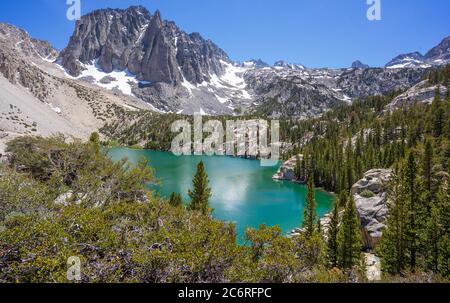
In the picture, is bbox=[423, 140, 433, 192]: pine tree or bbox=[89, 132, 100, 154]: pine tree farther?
bbox=[423, 140, 433, 192]: pine tree

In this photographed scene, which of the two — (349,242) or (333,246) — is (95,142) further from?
(349,242)

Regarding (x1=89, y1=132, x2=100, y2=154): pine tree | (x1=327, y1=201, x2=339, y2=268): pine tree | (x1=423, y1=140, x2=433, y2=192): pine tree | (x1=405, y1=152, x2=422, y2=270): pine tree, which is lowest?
(x1=327, y1=201, x2=339, y2=268): pine tree

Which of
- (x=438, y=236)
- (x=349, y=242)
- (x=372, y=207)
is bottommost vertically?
(x=349, y=242)

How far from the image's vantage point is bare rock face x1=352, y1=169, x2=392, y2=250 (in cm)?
4289

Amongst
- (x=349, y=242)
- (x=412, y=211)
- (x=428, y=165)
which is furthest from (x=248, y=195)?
(x=412, y=211)

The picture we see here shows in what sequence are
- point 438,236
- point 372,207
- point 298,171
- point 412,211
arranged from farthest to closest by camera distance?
point 298,171
point 372,207
point 412,211
point 438,236

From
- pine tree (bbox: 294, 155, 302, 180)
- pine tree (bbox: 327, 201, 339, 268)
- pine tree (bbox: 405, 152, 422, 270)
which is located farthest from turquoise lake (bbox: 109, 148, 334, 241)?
pine tree (bbox: 405, 152, 422, 270)

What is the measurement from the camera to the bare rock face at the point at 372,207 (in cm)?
4289

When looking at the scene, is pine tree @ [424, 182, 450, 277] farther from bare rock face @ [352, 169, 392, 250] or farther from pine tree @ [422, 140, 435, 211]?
pine tree @ [422, 140, 435, 211]

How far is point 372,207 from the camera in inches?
1810

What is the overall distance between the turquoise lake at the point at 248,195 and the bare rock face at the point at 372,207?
1197cm

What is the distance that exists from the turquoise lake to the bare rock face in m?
12.0

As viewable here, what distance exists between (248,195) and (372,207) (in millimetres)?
33448
